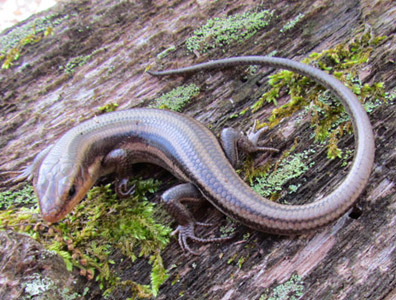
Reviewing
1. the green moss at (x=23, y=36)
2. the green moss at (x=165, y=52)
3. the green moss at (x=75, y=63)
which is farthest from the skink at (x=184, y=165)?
the green moss at (x=23, y=36)

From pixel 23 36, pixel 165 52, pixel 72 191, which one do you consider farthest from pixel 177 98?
pixel 23 36

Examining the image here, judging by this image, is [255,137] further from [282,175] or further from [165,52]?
[165,52]

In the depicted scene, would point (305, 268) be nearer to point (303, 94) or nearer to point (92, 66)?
point (303, 94)

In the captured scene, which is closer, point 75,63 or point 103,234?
point 103,234

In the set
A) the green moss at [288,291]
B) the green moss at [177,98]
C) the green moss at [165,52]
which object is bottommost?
the green moss at [288,291]

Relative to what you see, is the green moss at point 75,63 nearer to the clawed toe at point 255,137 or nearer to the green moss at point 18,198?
the green moss at point 18,198

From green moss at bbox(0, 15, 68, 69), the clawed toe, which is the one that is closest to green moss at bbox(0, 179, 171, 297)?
the clawed toe

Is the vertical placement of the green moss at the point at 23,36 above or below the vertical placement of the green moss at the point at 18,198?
above

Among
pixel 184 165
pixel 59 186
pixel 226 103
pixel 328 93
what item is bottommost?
pixel 328 93
